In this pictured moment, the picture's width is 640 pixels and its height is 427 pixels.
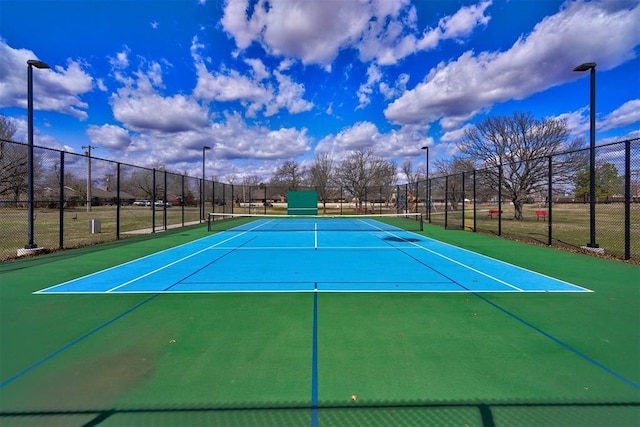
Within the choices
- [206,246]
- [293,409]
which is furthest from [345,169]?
[293,409]

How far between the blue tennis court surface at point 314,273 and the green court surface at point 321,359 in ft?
1.73

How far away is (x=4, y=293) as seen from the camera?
6.15 m

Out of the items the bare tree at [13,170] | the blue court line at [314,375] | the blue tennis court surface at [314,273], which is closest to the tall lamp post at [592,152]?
the blue tennis court surface at [314,273]

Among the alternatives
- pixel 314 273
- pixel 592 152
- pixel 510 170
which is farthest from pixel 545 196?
pixel 314 273

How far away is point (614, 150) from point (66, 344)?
46.1 ft

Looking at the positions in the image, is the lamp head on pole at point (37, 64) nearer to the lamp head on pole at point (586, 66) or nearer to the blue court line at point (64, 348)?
the blue court line at point (64, 348)

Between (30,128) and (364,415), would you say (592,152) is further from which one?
(30,128)

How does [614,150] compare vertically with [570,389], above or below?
above

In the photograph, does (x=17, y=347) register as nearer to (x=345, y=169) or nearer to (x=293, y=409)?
(x=293, y=409)

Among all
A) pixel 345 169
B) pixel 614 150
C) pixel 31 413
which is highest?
pixel 345 169

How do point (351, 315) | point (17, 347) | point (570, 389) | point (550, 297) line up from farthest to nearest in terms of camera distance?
1. point (550, 297)
2. point (351, 315)
3. point (17, 347)
4. point (570, 389)

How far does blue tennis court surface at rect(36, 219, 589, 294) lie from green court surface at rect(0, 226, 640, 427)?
1.73ft

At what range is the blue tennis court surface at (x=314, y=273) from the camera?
6500mm

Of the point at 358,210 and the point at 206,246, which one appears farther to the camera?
the point at 358,210
